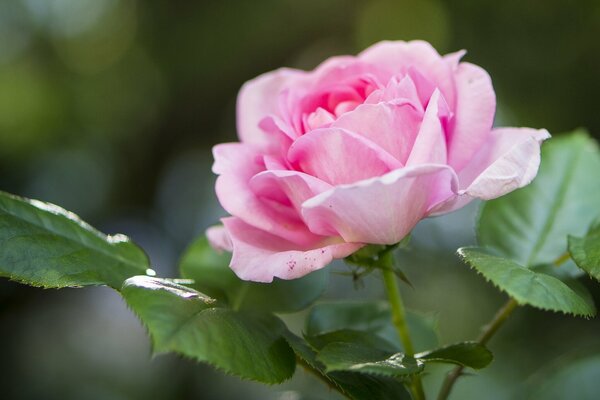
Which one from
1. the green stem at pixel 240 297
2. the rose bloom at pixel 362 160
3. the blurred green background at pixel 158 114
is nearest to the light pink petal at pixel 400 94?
the rose bloom at pixel 362 160

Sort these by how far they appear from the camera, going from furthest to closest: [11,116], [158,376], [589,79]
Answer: [11,116] → [158,376] → [589,79]

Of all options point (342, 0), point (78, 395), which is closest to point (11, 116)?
point (78, 395)

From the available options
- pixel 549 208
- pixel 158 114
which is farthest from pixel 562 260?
pixel 158 114

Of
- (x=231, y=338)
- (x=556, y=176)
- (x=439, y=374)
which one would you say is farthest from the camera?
(x=439, y=374)

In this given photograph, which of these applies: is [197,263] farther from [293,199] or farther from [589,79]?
[589,79]

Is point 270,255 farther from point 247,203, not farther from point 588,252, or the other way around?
point 588,252

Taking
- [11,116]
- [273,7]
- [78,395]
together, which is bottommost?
[78,395]

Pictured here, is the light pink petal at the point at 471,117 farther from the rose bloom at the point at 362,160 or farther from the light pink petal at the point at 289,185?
the light pink petal at the point at 289,185
